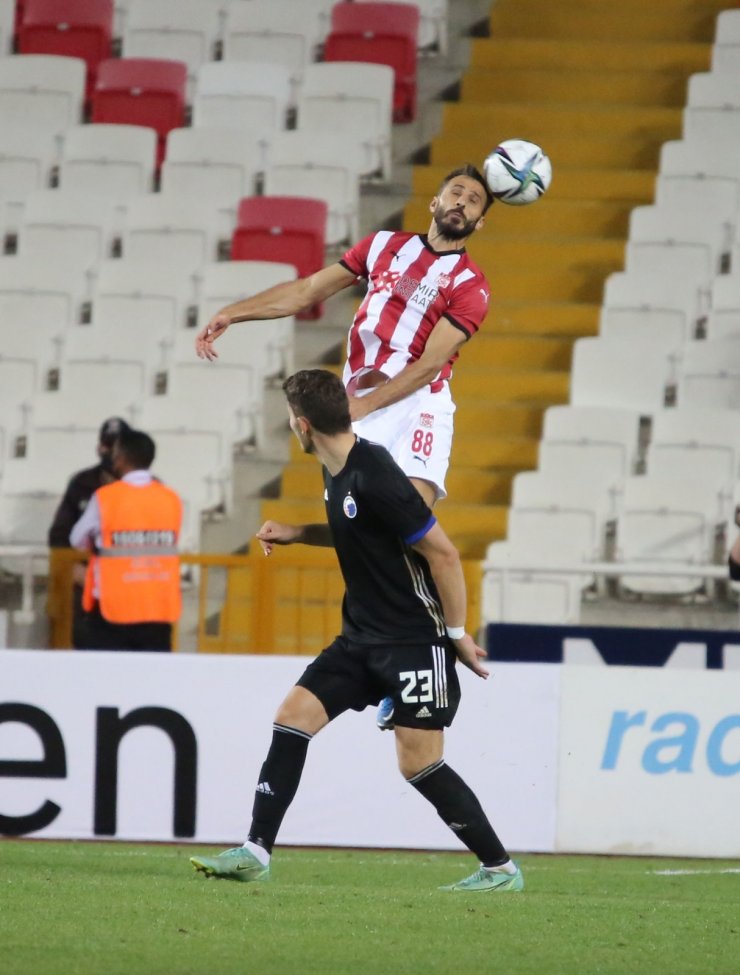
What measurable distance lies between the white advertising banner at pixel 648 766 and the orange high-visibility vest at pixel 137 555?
2.95m

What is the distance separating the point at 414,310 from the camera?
22.7 ft

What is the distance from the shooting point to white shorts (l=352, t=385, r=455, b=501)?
6867 millimetres

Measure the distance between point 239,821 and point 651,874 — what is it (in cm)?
192

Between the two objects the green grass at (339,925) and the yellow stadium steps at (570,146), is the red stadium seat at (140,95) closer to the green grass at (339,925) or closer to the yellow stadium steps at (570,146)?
the yellow stadium steps at (570,146)

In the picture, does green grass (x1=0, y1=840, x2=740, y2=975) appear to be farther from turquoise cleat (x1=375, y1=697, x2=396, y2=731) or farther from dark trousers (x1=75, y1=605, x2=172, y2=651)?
dark trousers (x1=75, y1=605, x2=172, y2=651)

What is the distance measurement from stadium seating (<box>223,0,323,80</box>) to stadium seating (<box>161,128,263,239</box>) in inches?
43.6

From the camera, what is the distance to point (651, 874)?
7883 mm

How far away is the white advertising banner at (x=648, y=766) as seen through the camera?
865 centimetres

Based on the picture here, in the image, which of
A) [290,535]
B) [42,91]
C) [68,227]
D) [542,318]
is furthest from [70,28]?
[290,535]

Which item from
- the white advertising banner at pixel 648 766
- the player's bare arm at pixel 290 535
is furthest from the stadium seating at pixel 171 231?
the player's bare arm at pixel 290 535

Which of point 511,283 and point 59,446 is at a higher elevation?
point 511,283

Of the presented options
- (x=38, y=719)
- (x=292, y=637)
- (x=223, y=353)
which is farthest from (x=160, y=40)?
(x=38, y=719)

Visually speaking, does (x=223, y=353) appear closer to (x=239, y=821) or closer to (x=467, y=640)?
(x=239, y=821)

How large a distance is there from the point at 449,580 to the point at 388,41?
10.7m
